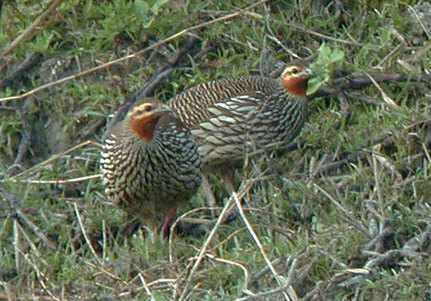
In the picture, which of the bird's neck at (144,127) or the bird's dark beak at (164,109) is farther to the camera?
the bird's neck at (144,127)

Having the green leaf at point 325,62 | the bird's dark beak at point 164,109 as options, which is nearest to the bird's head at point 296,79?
the green leaf at point 325,62

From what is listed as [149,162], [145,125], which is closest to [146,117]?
[145,125]

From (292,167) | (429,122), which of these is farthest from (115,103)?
(429,122)

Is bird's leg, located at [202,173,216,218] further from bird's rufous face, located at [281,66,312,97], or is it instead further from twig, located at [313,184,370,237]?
twig, located at [313,184,370,237]

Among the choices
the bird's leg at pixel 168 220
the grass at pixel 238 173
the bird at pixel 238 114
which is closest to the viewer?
the grass at pixel 238 173

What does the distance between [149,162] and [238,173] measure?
1.14 meters

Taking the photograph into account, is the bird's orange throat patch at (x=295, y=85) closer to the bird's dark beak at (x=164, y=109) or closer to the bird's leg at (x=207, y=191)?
the bird's leg at (x=207, y=191)

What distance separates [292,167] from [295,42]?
4.18ft

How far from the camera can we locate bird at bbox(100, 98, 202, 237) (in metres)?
7.57

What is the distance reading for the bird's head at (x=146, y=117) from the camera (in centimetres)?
749

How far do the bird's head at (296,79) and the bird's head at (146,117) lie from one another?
4.56 ft

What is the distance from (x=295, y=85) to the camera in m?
8.72

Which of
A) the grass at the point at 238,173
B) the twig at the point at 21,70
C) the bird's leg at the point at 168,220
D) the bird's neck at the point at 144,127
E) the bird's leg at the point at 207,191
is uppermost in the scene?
the bird's neck at the point at 144,127

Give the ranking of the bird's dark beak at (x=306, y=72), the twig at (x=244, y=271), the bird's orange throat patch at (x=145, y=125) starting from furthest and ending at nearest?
the bird's dark beak at (x=306, y=72), the bird's orange throat patch at (x=145, y=125), the twig at (x=244, y=271)
